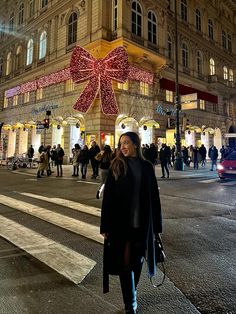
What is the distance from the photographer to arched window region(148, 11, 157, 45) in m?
22.6

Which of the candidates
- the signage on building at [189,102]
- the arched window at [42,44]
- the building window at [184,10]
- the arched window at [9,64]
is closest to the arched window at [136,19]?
the signage on building at [189,102]

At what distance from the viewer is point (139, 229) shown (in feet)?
7.56

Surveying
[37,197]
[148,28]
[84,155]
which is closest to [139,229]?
[37,197]

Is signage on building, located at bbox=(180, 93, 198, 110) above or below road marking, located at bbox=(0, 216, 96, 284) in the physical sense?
above

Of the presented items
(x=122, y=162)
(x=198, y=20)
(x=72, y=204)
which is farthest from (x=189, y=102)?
(x=198, y=20)

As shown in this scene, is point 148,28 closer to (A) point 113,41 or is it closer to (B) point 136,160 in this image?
(A) point 113,41

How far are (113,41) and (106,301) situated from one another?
65.6 ft

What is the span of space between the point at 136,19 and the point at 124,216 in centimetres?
2252

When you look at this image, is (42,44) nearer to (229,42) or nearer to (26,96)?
(26,96)

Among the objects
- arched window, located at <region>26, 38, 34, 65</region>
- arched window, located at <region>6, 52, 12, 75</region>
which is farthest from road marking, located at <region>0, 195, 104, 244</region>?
arched window, located at <region>6, 52, 12, 75</region>

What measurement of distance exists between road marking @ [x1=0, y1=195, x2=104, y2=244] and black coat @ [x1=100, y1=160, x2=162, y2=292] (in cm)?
214

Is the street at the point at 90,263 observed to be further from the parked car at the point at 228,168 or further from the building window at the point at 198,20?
the building window at the point at 198,20

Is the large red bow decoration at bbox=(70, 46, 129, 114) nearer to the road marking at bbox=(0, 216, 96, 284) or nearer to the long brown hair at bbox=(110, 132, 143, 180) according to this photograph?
the road marking at bbox=(0, 216, 96, 284)

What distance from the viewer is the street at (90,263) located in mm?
2561
